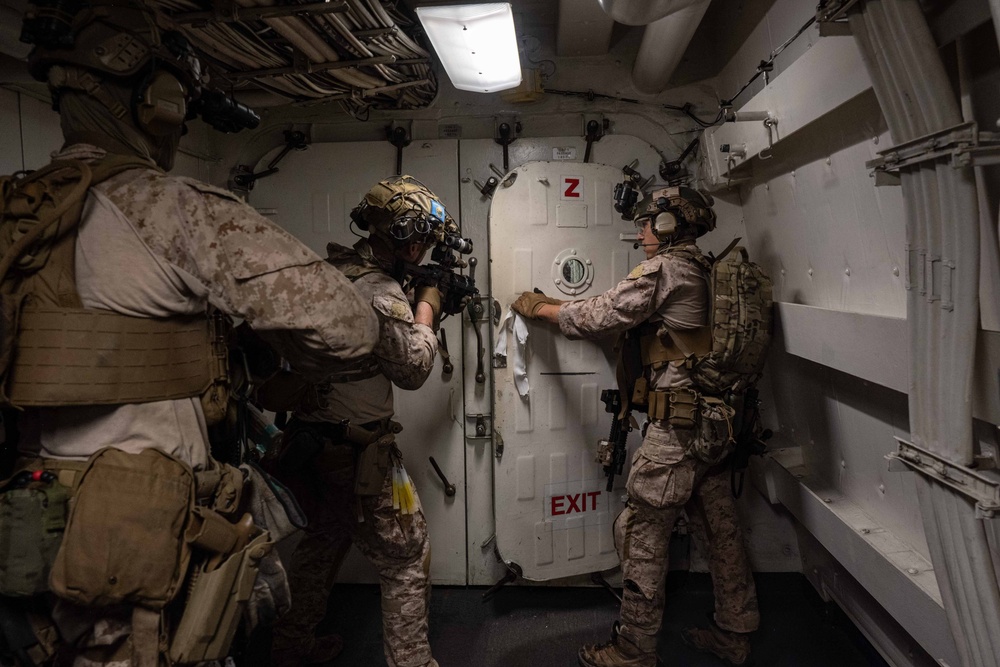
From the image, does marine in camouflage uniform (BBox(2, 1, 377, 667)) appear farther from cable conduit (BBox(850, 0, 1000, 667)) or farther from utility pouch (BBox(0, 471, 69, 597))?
cable conduit (BBox(850, 0, 1000, 667))

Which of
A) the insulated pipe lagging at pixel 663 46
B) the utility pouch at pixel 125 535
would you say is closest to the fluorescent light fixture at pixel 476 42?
the insulated pipe lagging at pixel 663 46

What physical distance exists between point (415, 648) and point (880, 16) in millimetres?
2600

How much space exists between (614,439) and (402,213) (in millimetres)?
1647

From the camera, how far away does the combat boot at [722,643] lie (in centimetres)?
258

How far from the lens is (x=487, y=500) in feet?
10.5

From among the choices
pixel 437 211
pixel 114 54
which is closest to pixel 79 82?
pixel 114 54

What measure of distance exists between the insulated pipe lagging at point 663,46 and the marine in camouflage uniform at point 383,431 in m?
1.32

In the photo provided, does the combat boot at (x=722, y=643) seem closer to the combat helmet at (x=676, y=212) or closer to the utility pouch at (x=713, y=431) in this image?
the utility pouch at (x=713, y=431)

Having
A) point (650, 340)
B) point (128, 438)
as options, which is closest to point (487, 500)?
point (650, 340)

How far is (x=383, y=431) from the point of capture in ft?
7.20

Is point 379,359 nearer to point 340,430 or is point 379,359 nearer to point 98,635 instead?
point 340,430

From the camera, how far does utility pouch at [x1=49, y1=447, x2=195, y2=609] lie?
1.13 metres

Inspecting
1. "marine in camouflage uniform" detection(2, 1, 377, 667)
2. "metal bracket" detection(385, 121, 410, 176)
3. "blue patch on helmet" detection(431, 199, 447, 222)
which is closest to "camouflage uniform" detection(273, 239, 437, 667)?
"blue patch on helmet" detection(431, 199, 447, 222)

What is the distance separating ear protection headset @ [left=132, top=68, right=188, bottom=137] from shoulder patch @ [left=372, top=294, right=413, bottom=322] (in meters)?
0.84
